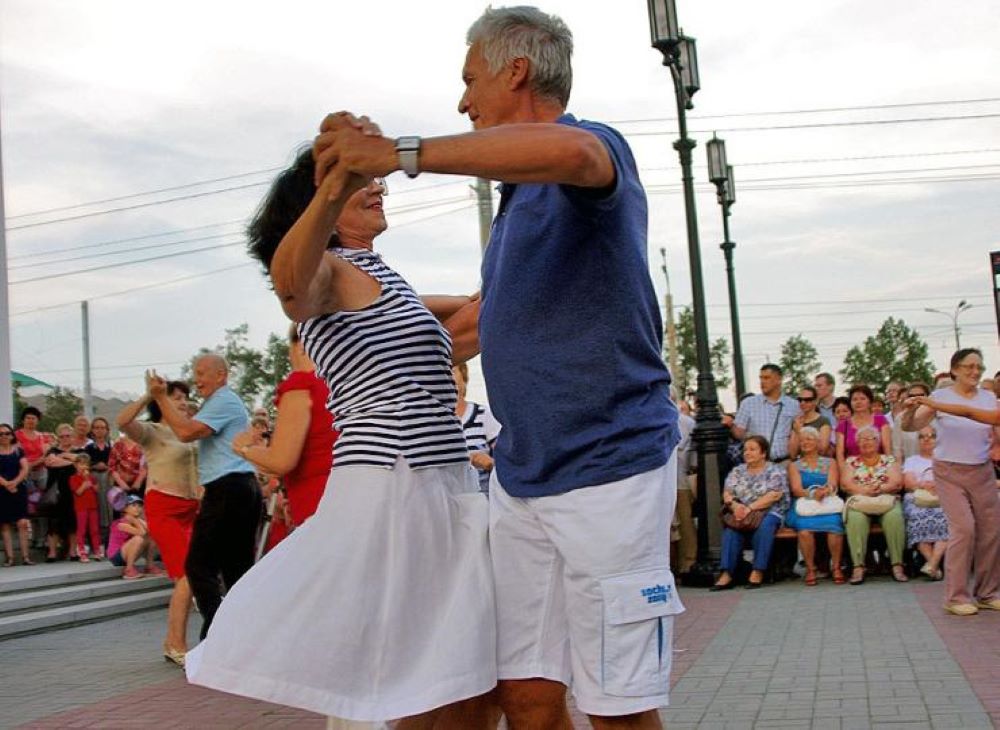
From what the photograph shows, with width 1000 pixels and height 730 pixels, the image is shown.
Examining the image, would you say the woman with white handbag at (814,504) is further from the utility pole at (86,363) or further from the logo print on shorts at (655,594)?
the utility pole at (86,363)

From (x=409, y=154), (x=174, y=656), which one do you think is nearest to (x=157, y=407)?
(x=174, y=656)

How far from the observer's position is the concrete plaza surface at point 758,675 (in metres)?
6.29

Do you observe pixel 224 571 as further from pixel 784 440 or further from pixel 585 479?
pixel 784 440

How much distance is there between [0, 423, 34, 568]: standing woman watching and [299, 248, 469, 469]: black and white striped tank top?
13010mm

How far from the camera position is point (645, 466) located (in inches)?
115

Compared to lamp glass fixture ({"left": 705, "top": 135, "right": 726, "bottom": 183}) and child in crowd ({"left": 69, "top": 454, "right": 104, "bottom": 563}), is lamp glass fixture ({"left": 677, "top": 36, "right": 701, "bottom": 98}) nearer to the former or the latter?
lamp glass fixture ({"left": 705, "top": 135, "right": 726, "bottom": 183})

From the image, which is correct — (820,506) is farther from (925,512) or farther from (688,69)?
(688,69)

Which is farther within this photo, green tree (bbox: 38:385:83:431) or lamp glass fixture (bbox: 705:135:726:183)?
green tree (bbox: 38:385:83:431)

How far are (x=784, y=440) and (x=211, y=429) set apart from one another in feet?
23.9

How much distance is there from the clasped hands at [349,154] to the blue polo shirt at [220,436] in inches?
238

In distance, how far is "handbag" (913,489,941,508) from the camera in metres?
12.9

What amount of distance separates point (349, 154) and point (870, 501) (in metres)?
11.3

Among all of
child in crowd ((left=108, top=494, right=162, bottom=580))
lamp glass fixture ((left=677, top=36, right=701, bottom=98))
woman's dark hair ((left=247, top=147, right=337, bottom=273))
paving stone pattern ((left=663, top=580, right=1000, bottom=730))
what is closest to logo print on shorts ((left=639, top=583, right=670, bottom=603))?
woman's dark hair ((left=247, top=147, right=337, bottom=273))

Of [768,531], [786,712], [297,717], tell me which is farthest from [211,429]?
[768,531]
